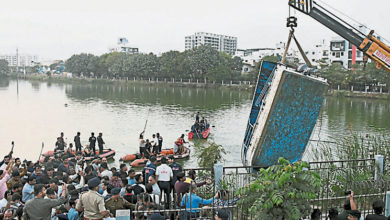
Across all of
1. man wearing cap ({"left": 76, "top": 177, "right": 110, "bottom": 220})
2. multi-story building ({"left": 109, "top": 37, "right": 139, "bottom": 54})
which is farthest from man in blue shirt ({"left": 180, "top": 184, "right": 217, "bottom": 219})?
multi-story building ({"left": 109, "top": 37, "right": 139, "bottom": 54})

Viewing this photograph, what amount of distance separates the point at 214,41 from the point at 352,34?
14490 centimetres

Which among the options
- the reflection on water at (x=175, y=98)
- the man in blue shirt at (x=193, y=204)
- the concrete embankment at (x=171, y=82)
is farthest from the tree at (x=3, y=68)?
the man in blue shirt at (x=193, y=204)

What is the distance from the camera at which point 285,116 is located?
1168cm

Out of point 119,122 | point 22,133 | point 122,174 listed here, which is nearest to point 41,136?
point 22,133

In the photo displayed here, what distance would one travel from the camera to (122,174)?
29.2ft

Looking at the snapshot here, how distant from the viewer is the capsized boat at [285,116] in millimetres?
11430

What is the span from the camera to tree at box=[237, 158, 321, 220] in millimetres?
5527

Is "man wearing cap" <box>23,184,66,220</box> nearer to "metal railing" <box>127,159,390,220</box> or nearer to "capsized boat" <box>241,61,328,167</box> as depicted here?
"metal railing" <box>127,159,390,220</box>

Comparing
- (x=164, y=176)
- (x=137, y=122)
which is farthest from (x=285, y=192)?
(x=137, y=122)

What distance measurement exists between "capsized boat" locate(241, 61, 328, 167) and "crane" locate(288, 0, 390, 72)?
10.8ft

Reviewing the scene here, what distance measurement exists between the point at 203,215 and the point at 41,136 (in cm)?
2066

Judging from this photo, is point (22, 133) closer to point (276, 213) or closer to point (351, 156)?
point (351, 156)

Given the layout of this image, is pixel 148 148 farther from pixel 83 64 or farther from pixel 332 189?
pixel 83 64

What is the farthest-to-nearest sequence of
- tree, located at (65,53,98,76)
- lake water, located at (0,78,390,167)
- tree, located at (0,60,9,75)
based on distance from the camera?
tree, located at (0,60,9,75)
tree, located at (65,53,98,76)
lake water, located at (0,78,390,167)
